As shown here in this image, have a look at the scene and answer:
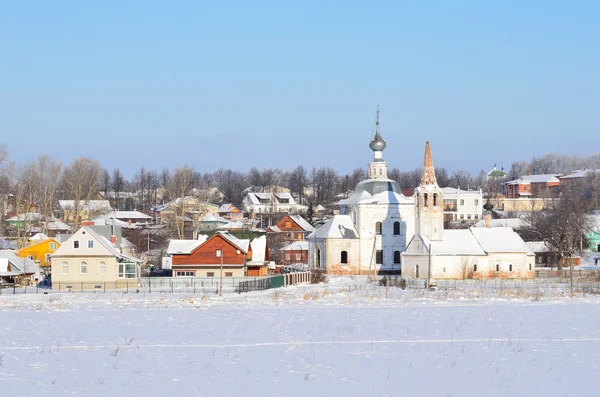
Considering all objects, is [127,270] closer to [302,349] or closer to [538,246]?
[302,349]

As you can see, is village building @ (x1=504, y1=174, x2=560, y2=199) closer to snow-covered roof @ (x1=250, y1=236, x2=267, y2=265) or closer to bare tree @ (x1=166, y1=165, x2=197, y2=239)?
bare tree @ (x1=166, y1=165, x2=197, y2=239)

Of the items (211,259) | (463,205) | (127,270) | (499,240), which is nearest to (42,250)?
(211,259)

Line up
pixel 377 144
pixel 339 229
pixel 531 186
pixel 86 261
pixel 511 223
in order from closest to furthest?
pixel 86 261, pixel 339 229, pixel 377 144, pixel 511 223, pixel 531 186

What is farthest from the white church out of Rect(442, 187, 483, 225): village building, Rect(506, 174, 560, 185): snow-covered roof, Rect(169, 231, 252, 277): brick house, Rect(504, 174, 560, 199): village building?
Rect(506, 174, 560, 185): snow-covered roof

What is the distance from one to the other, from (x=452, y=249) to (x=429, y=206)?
287cm

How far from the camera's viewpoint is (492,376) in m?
15.7

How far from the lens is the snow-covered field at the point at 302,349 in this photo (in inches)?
581

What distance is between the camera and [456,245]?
5112 cm

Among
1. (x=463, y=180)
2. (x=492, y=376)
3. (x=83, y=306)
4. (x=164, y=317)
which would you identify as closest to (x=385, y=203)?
(x=83, y=306)

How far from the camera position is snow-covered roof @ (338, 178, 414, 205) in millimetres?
55031

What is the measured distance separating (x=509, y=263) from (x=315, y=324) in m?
30.8

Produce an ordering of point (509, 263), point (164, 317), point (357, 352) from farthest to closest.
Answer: point (509, 263)
point (164, 317)
point (357, 352)

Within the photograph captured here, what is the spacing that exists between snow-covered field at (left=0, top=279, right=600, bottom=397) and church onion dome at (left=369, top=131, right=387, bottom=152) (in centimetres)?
2948

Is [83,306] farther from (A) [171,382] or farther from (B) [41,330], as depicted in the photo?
(A) [171,382]
